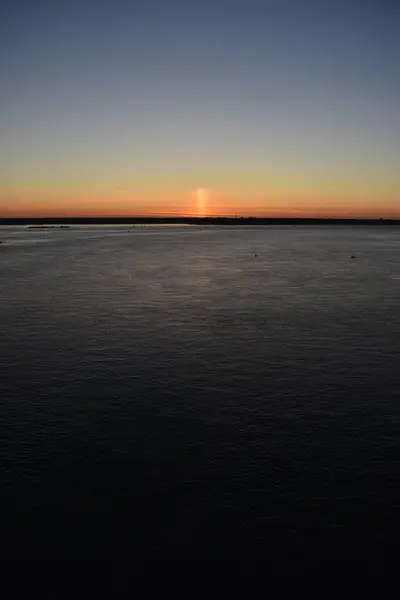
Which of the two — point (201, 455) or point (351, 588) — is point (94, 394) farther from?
point (351, 588)

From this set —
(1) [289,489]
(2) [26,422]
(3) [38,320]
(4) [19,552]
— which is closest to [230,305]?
(3) [38,320]

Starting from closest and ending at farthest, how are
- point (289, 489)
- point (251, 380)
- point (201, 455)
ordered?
point (289, 489), point (201, 455), point (251, 380)

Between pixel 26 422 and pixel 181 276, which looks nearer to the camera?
pixel 26 422

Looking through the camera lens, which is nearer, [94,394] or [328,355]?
[94,394]

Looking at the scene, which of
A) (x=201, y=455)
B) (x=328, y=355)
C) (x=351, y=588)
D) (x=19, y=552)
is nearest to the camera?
(x=351, y=588)

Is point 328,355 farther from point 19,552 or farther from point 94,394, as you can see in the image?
point 19,552

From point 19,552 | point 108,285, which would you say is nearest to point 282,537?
point 19,552
